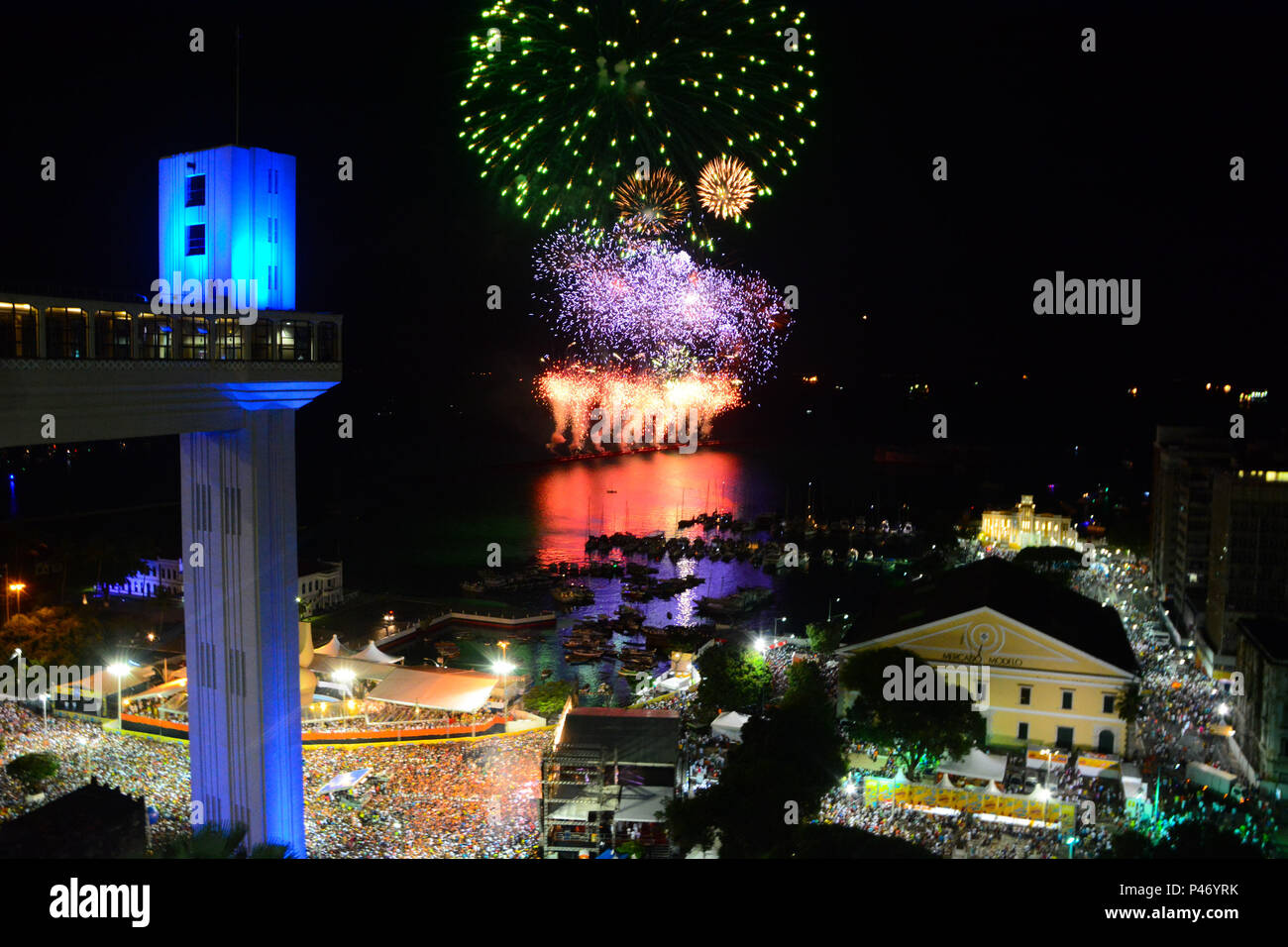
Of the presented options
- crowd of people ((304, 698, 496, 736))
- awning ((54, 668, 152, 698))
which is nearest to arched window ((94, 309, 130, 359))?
crowd of people ((304, 698, 496, 736))

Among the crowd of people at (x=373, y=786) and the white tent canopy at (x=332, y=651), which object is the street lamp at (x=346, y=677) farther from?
the crowd of people at (x=373, y=786)

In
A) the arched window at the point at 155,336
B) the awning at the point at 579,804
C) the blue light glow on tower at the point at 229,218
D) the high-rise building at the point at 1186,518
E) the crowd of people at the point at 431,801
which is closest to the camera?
the arched window at the point at 155,336

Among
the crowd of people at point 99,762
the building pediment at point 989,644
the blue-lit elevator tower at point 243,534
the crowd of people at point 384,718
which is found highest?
the blue-lit elevator tower at point 243,534

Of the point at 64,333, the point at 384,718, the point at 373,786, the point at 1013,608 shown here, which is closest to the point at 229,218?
the point at 64,333

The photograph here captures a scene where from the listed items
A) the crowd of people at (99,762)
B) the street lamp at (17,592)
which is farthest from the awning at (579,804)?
the street lamp at (17,592)

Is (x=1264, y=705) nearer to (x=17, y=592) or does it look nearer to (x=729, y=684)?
(x=729, y=684)
